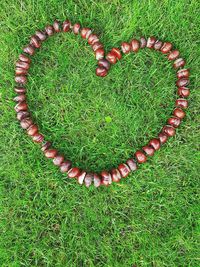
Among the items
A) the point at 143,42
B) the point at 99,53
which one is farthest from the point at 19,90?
the point at 143,42

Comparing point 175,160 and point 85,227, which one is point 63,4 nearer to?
point 175,160

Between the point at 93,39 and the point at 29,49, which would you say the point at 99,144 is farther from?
the point at 29,49

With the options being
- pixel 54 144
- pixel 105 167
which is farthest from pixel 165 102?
pixel 54 144

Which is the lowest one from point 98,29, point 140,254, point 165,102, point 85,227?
point 140,254

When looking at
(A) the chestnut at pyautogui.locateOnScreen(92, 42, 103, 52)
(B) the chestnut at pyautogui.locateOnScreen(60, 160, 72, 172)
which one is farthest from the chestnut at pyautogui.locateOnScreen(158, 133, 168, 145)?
(A) the chestnut at pyautogui.locateOnScreen(92, 42, 103, 52)

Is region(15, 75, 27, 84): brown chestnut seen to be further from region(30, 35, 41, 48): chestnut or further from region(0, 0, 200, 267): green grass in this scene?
region(30, 35, 41, 48): chestnut

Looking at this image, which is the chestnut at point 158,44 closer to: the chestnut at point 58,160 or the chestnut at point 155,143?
the chestnut at point 155,143
